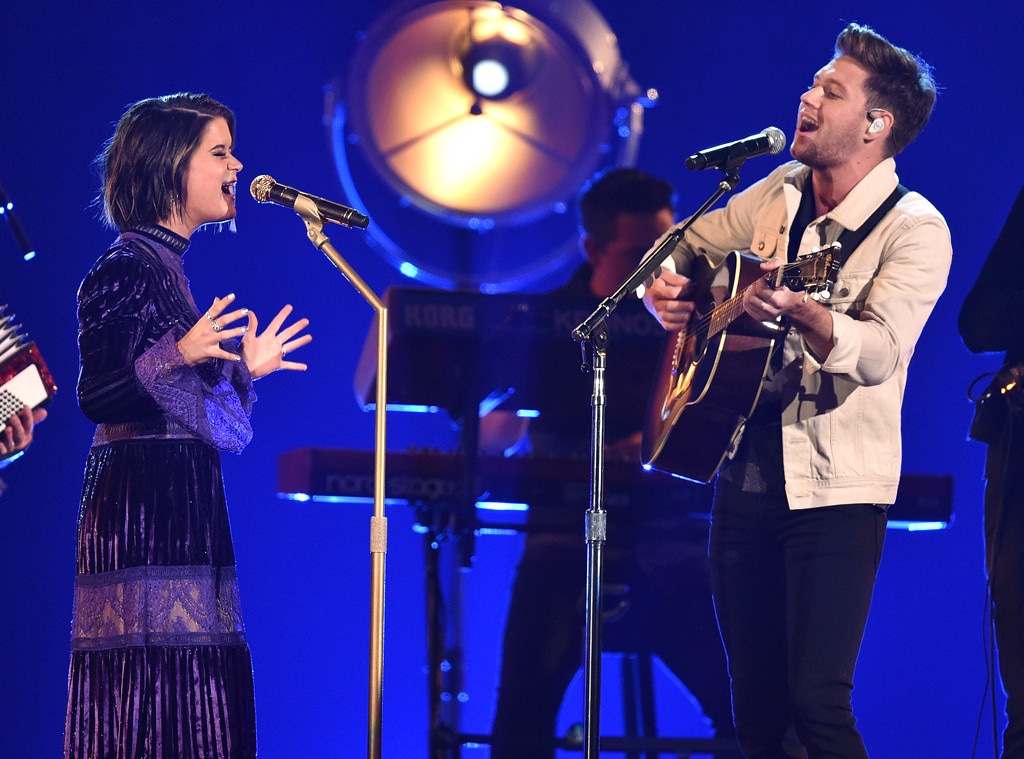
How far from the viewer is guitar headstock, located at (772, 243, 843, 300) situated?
246 cm

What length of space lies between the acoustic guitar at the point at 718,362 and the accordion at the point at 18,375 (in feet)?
4.64

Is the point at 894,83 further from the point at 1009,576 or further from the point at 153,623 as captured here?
the point at 153,623

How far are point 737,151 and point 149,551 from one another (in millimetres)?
1494

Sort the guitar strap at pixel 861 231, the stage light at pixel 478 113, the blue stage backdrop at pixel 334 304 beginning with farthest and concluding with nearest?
the blue stage backdrop at pixel 334 304
the stage light at pixel 478 113
the guitar strap at pixel 861 231

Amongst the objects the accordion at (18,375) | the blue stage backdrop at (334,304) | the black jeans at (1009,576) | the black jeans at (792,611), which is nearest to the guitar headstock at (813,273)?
the black jeans at (792,611)

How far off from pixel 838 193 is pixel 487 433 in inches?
75.1

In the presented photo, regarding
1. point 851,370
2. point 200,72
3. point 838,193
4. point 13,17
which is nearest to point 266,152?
point 200,72

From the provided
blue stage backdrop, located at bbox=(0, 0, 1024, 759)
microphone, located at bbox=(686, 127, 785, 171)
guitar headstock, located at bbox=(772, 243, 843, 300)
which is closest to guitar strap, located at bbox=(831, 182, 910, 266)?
guitar headstock, located at bbox=(772, 243, 843, 300)

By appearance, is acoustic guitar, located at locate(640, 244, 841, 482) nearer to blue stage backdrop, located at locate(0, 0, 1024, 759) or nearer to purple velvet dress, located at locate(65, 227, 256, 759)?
purple velvet dress, located at locate(65, 227, 256, 759)

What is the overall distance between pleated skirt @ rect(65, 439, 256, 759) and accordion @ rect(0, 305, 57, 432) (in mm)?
187

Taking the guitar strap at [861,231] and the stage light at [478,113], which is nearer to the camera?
the guitar strap at [861,231]

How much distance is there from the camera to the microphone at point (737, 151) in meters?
2.58

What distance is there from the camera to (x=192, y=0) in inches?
177

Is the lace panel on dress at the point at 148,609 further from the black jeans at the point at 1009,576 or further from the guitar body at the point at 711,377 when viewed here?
the black jeans at the point at 1009,576
